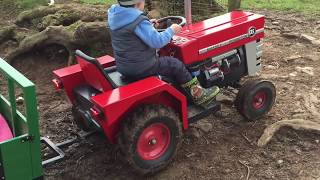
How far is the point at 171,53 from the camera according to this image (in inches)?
180

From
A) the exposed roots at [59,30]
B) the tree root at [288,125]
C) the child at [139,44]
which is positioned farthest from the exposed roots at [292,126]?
the exposed roots at [59,30]

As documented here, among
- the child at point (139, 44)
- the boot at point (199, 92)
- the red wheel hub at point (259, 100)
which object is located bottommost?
the red wheel hub at point (259, 100)

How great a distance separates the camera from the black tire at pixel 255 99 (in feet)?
16.1

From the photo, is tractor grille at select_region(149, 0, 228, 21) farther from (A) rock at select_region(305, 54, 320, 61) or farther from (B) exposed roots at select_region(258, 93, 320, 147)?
(B) exposed roots at select_region(258, 93, 320, 147)

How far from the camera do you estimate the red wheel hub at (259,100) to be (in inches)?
198

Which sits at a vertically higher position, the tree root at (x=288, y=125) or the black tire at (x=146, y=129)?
the black tire at (x=146, y=129)

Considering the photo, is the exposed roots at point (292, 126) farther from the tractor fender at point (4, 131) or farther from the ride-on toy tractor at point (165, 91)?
the tractor fender at point (4, 131)

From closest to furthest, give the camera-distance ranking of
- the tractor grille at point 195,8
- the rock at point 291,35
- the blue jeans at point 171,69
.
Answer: the blue jeans at point 171,69
the rock at point 291,35
the tractor grille at point 195,8

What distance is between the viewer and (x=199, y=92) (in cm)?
450

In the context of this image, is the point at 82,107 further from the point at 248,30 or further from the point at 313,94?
the point at 313,94

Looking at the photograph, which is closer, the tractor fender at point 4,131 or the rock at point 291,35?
the tractor fender at point 4,131

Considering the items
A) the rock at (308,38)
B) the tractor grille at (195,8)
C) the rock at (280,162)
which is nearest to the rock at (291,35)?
the rock at (308,38)

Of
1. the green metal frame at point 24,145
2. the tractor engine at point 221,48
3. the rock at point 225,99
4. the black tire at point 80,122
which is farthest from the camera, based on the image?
the rock at point 225,99

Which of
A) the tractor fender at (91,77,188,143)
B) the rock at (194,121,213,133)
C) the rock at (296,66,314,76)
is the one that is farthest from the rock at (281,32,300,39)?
the tractor fender at (91,77,188,143)
